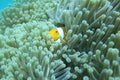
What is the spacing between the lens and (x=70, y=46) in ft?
8.47

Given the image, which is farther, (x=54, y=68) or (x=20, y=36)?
(x=20, y=36)

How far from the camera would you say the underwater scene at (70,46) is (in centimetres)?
222

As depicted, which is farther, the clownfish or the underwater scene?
the clownfish

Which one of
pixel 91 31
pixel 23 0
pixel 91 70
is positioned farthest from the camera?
pixel 23 0

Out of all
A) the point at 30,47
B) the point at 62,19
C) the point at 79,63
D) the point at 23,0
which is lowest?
the point at 79,63

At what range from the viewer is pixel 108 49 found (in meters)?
2.18

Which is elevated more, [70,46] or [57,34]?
[57,34]

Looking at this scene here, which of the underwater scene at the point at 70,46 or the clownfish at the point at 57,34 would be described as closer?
the underwater scene at the point at 70,46

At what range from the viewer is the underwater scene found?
2223mm

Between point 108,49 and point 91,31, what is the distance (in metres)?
0.40

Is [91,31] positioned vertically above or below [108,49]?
above

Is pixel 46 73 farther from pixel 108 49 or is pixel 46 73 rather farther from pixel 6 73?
pixel 108 49

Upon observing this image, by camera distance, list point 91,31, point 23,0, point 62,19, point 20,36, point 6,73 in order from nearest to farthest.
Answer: point 6,73 → point 91,31 → point 20,36 → point 62,19 → point 23,0

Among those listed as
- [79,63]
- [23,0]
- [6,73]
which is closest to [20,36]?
[6,73]
